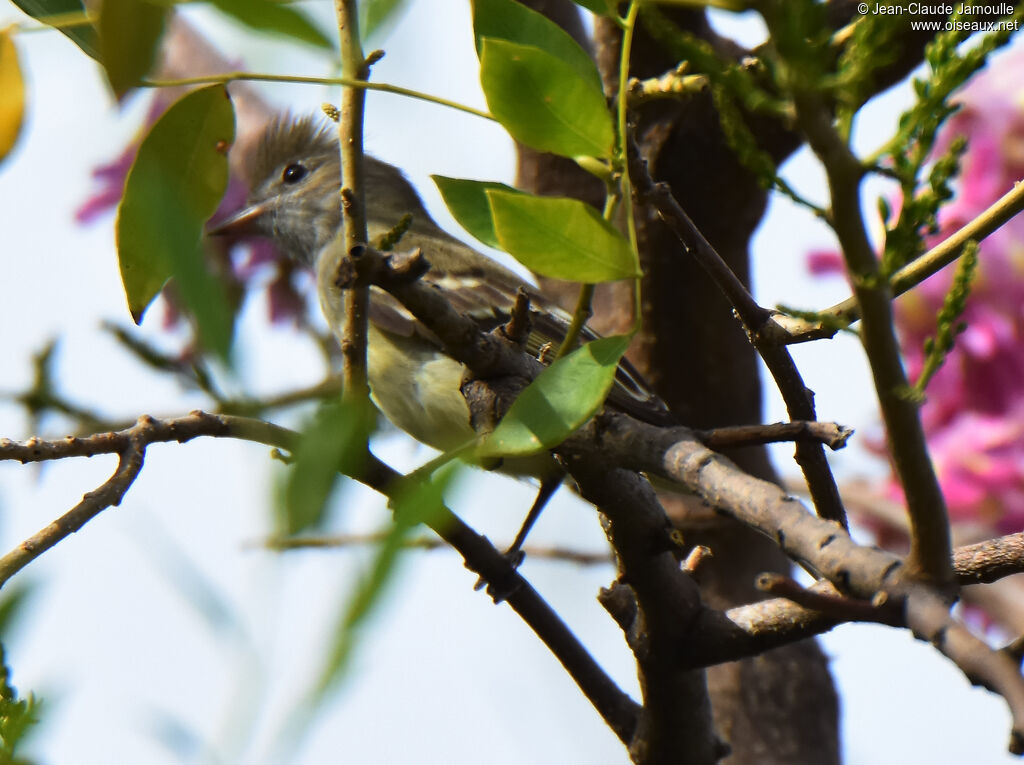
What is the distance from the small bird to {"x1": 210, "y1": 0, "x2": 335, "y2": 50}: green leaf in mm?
779

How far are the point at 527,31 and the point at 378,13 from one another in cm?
16

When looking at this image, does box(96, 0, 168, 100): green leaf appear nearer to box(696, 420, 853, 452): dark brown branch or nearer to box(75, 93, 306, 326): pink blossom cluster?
box(696, 420, 853, 452): dark brown branch

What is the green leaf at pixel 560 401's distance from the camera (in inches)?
41.9

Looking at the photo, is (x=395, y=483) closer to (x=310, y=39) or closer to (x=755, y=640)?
(x=755, y=640)

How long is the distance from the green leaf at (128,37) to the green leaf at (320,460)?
11.6 inches

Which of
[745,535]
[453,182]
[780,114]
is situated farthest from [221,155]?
[745,535]

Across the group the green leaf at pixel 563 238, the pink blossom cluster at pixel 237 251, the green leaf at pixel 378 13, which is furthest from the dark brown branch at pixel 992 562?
the pink blossom cluster at pixel 237 251

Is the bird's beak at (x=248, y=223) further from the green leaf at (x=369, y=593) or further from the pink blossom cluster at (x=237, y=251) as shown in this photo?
the green leaf at (x=369, y=593)

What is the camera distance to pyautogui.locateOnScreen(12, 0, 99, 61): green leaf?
3.93 feet

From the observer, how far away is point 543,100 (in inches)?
41.1

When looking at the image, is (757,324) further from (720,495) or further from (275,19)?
(275,19)

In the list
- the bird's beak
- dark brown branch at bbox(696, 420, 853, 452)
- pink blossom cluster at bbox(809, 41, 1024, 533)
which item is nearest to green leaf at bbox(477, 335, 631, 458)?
dark brown branch at bbox(696, 420, 853, 452)

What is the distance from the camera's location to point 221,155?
1371mm

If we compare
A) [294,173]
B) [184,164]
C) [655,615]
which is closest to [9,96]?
[184,164]
